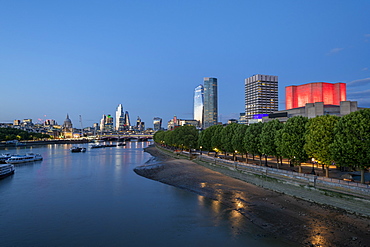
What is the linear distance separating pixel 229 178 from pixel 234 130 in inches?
722

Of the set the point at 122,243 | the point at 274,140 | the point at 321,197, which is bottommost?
the point at 122,243

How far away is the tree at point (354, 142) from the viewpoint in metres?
31.9

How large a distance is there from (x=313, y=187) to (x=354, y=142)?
7.39 meters

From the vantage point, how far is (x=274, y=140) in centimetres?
4934

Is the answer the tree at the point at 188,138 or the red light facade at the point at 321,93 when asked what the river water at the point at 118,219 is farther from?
the red light facade at the point at 321,93

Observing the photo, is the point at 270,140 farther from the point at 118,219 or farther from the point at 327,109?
the point at 327,109

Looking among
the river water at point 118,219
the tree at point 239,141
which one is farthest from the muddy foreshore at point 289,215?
the tree at point 239,141

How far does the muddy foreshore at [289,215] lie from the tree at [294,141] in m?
7.74

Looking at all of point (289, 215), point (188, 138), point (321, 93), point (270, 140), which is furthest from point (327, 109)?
point (289, 215)

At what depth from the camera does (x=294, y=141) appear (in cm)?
4397

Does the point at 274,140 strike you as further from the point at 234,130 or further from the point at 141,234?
the point at 141,234

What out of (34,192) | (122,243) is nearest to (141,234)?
(122,243)

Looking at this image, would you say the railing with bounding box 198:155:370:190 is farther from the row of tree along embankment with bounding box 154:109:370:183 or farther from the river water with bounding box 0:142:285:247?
the river water with bounding box 0:142:285:247

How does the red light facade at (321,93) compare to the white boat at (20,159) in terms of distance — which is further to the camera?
the red light facade at (321,93)
